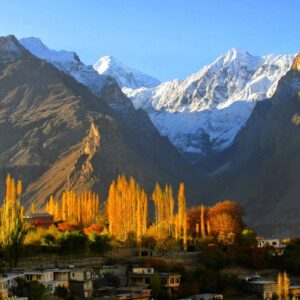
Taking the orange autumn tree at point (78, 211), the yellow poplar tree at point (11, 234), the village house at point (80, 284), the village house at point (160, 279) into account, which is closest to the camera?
the village house at point (80, 284)

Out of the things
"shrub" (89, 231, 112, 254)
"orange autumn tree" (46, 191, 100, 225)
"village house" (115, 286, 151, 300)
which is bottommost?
"village house" (115, 286, 151, 300)

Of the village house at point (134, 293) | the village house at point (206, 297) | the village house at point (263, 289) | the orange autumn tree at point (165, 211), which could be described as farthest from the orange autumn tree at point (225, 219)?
the village house at point (134, 293)

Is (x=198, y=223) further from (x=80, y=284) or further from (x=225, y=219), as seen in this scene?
(x=80, y=284)

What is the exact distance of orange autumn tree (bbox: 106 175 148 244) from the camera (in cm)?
9994

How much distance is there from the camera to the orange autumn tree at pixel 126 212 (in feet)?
328

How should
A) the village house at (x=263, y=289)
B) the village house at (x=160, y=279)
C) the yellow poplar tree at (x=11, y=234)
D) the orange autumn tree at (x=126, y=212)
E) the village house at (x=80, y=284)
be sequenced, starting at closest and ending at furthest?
the village house at (x=80, y=284) → the yellow poplar tree at (x=11, y=234) → the village house at (x=160, y=279) → the village house at (x=263, y=289) → the orange autumn tree at (x=126, y=212)

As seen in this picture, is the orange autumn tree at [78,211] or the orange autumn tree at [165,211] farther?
the orange autumn tree at [78,211]

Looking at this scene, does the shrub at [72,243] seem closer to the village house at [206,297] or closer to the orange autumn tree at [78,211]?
the village house at [206,297]

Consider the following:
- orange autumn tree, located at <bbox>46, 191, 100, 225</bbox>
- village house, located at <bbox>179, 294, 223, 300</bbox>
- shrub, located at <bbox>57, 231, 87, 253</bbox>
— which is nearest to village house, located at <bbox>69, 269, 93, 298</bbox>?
village house, located at <bbox>179, 294, 223, 300</bbox>

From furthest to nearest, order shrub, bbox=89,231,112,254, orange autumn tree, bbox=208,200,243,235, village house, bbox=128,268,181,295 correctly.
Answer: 1. orange autumn tree, bbox=208,200,243,235
2. shrub, bbox=89,231,112,254
3. village house, bbox=128,268,181,295

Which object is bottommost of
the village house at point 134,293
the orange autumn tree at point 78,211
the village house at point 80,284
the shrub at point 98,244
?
the village house at point 134,293

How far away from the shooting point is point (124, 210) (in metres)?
103

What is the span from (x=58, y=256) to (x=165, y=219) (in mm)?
26685

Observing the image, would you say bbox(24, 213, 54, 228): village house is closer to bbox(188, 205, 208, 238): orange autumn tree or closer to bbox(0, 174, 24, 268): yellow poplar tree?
bbox(188, 205, 208, 238): orange autumn tree
